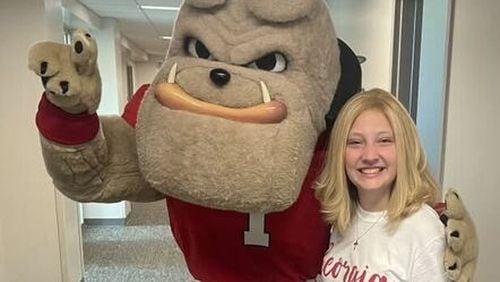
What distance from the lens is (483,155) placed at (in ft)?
5.24

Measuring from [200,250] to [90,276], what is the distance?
2.81m

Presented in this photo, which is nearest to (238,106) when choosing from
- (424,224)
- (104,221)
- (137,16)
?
(424,224)

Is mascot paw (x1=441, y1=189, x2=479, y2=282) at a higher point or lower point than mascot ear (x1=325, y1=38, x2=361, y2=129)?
lower

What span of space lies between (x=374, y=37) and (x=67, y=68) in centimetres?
211

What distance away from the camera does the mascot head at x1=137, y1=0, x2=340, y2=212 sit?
874 millimetres

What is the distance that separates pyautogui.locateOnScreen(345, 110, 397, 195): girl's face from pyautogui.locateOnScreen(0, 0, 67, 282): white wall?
6.49ft

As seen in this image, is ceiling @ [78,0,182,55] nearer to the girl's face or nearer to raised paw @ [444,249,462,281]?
the girl's face

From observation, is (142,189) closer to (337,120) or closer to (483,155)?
(337,120)

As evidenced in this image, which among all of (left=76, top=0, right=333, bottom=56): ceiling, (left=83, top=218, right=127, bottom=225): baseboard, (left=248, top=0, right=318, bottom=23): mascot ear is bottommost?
(left=83, top=218, right=127, bottom=225): baseboard

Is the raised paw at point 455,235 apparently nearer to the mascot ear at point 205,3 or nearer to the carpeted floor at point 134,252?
Result: the mascot ear at point 205,3

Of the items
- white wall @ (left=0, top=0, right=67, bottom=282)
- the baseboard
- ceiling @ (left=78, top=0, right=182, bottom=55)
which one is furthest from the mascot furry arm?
the baseboard

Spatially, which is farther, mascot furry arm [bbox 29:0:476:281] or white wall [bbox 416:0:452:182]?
white wall [bbox 416:0:452:182]

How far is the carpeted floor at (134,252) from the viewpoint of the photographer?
11.8 feet

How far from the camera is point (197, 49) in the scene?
1.00 metres
